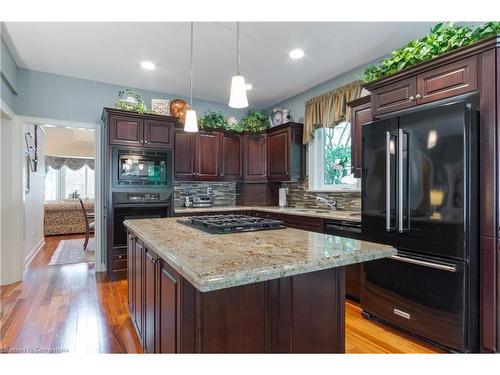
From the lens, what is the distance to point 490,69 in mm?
1872

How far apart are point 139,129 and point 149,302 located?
2.67m

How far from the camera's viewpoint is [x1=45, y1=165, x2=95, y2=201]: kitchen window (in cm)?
1012

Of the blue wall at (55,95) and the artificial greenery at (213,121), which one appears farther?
the artificial greenery at (213,121)

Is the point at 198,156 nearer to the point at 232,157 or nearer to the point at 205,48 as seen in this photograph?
the point at 232,157

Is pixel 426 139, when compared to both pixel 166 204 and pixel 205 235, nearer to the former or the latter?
pixel 205 235

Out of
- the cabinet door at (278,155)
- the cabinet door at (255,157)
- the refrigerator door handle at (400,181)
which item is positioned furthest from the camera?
the cabinet door at (255,157)

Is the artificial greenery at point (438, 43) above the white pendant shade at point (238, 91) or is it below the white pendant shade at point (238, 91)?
above

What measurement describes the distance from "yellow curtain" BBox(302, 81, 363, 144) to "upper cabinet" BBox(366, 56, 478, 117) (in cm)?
79

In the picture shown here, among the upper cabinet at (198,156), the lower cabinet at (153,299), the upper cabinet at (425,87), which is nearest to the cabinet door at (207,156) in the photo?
the upper cabinet at (198,156)

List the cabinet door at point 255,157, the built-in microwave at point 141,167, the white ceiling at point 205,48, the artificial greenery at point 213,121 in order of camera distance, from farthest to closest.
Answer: the cabinet door at point 255,157 → the artificial greenery at point 213,121 → the built-in microwave at point 141,167 → the white ceiling at point 205,48

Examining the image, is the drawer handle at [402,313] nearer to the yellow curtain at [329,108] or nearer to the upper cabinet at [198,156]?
the yellow curtain at [329,108]

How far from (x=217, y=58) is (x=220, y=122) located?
138cm

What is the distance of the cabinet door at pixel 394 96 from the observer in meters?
2.36

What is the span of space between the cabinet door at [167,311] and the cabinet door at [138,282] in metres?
0.52
